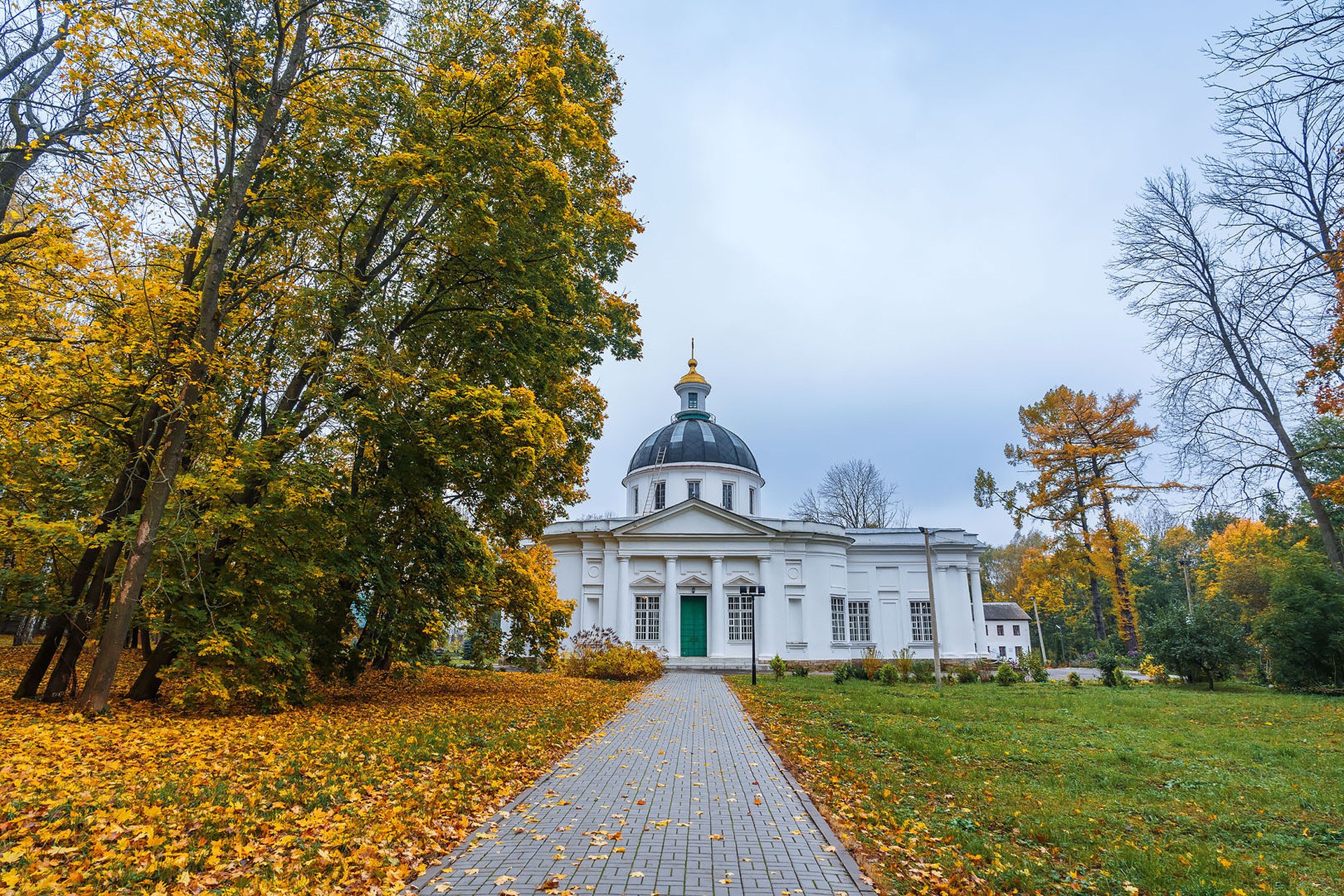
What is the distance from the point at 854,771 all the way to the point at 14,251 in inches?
493

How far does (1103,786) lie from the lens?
7.57 meters

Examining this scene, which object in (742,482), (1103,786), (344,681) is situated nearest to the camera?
(1103,786)

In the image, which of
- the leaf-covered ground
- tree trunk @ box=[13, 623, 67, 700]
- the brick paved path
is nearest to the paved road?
the brick paved path

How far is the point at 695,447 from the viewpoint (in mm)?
35094

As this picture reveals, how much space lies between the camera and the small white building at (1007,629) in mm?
50719

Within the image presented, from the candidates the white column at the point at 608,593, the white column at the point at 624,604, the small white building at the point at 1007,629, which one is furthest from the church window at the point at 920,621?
the small white building at the point at 1007,629

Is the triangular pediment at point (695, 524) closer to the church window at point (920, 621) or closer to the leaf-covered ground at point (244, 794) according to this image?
the church window at point (920, 621)

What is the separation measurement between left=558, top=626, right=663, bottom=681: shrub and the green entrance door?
5664 mm

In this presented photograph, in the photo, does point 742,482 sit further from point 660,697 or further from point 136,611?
point 136,611

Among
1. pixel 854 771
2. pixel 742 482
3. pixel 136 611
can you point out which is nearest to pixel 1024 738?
pixel 854 771

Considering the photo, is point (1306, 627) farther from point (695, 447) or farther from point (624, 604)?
point (695, 447)

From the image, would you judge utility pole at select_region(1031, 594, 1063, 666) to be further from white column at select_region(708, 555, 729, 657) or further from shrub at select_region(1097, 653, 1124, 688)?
white column at select_region(708, 555, 729, 657)

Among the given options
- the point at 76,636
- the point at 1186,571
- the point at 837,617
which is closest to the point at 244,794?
the point at 76,636

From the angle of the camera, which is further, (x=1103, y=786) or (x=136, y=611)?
(x=136, y=611)
